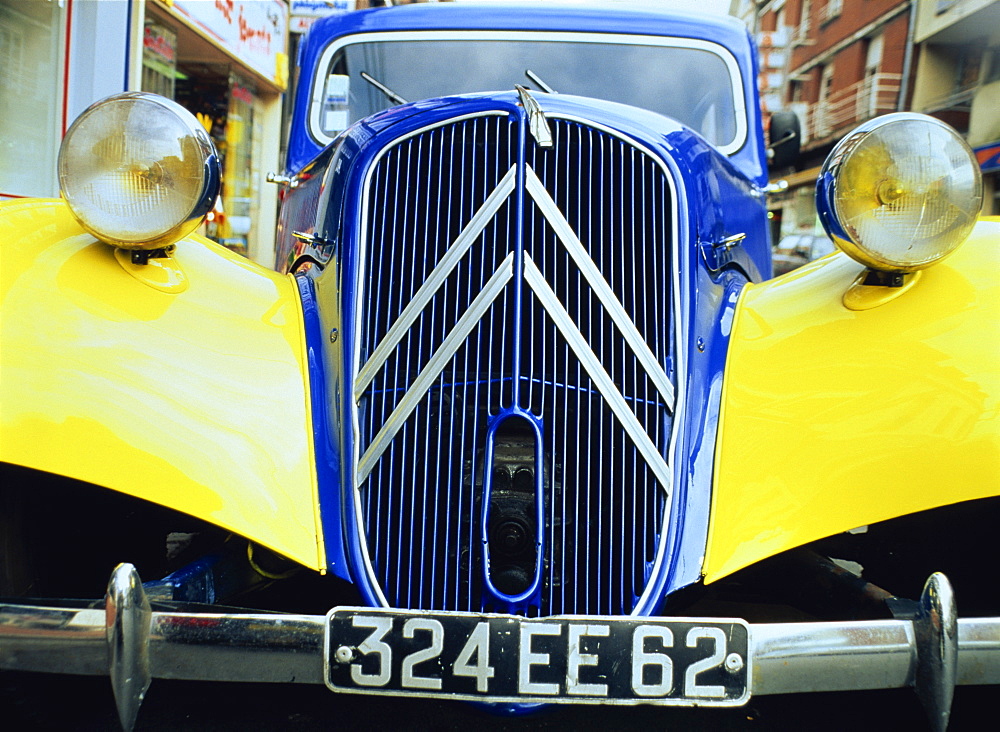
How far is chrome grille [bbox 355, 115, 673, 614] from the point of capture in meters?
1.65

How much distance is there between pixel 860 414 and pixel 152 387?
51.5 inches

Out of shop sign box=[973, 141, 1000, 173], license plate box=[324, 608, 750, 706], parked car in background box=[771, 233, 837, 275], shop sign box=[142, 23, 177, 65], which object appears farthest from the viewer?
parked car in background box=[771, 233, 837, 275]

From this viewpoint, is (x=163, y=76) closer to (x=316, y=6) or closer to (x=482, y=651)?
(x=316, y=6)

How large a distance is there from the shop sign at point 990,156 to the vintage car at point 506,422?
15.2 metres

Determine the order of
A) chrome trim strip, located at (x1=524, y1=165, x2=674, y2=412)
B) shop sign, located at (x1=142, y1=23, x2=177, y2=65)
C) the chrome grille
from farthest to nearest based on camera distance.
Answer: shop sign, located at (x1=142, y1=23, x2=177, y2=65)
chrome trim strip, located at (x1=524, y1=165, x2=674, y2=412)
the chrome grille

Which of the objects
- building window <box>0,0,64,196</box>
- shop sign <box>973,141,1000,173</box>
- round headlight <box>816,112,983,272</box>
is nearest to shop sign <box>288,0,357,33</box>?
building window <box>0,0,64,196</box>

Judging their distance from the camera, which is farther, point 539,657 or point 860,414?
point 860,414

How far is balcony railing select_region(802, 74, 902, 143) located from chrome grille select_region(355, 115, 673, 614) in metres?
17.9

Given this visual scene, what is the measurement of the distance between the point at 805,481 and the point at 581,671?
0.56m

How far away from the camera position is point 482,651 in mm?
1361

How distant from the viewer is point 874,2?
20.9 meters

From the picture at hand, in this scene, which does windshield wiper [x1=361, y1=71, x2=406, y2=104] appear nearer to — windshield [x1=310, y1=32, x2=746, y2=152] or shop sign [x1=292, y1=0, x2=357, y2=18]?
windshield [x1=310, y1=32, x2=746, y2=152]

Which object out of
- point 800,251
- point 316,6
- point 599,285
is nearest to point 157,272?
point 599,285

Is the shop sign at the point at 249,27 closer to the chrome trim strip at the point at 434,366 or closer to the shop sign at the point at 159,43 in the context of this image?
the shop sign at the point at 159,43
